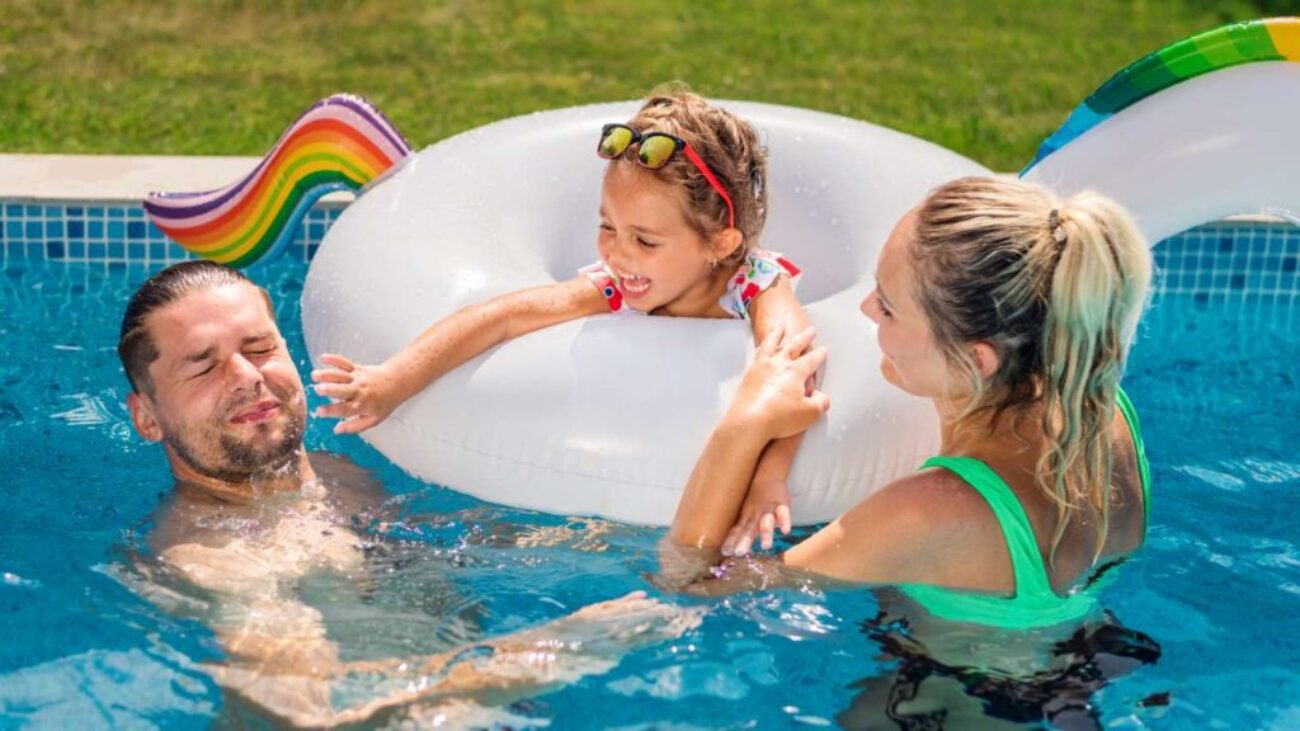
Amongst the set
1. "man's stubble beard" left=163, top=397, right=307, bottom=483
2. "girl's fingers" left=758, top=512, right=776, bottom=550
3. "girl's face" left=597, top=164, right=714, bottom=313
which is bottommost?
"girl's fingers" left=758, top=512, right=776, bottom=550

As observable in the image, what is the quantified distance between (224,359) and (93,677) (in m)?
0.62

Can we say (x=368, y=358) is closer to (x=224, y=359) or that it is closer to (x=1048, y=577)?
(x=224, y=359)

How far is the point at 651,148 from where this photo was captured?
333cm

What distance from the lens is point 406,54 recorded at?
7379 mm

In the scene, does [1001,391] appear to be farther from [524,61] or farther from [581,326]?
[524,61]

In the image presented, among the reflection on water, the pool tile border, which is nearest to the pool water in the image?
the reflection on water

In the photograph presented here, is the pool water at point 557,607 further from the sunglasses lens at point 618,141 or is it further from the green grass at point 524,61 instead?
the green grass at point 524,61

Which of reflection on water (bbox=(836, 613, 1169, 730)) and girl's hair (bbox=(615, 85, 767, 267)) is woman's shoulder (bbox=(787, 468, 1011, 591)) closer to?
reflection on water (bbox=(836, 613, 1169, 730))

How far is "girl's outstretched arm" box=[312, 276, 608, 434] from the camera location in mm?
3367

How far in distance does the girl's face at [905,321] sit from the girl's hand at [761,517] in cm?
42

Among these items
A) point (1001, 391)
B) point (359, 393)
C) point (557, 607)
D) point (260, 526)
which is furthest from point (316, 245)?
point (1001, 391)

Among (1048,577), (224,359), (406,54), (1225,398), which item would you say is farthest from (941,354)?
(406,54)

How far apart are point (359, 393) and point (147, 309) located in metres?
0.46

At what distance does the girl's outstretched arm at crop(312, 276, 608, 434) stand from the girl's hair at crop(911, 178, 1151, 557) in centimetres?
106
